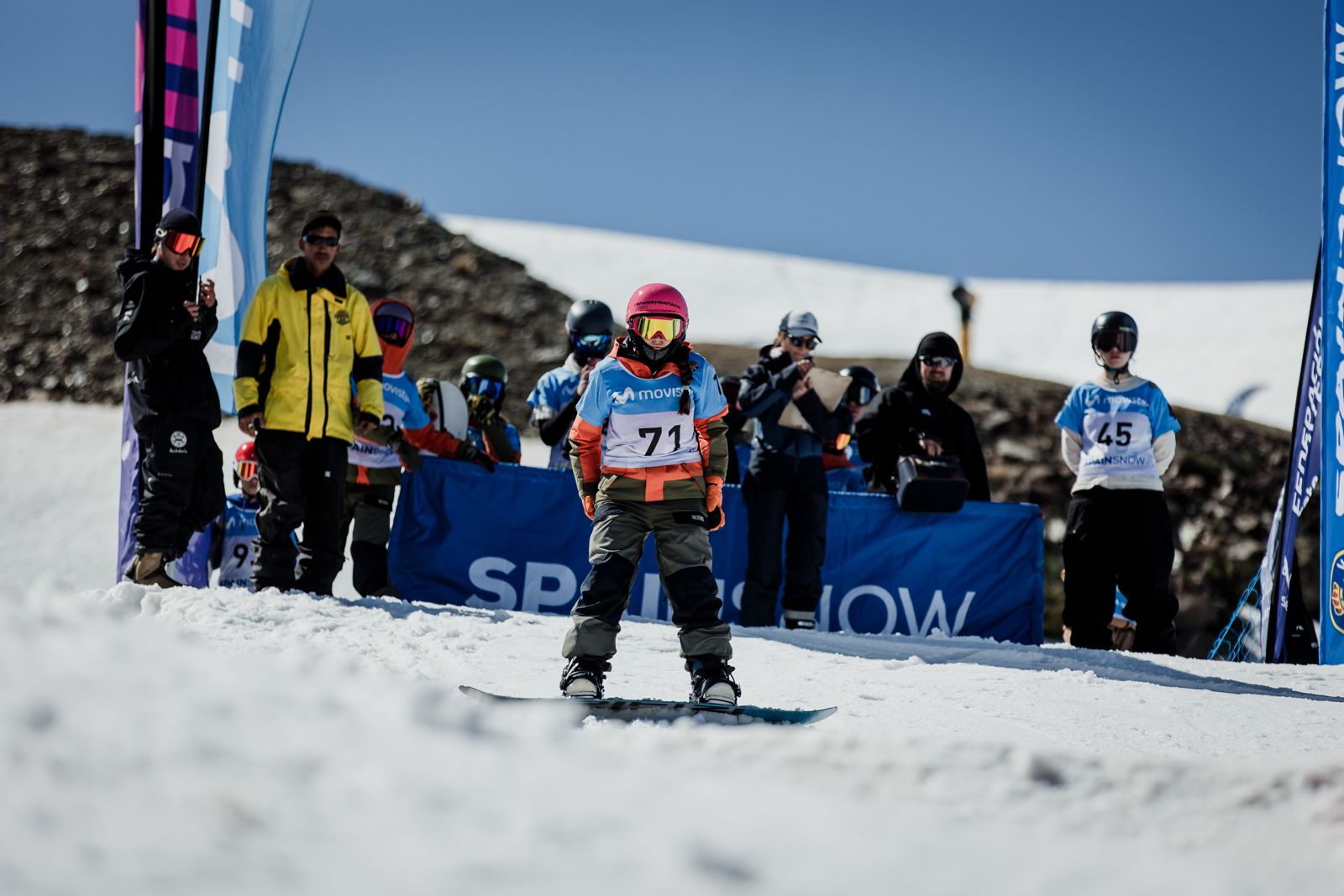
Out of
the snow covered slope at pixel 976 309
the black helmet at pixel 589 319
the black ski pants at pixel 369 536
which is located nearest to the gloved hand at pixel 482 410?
the black helmet at pixel 589 319

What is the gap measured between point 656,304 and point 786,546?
245 cm

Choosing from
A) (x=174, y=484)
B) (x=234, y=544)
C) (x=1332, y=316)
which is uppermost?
(x=1332, y=316)

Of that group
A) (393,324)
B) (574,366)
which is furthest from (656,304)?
(393,324)

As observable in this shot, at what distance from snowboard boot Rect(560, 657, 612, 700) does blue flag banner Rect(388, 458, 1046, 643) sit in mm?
2801

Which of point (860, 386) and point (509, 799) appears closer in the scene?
point (509, 799)

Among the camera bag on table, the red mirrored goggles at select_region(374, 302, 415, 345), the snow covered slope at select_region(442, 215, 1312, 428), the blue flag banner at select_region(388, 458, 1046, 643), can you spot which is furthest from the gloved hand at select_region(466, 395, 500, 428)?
the snow covered slope at select_region(442, 215, 1312, 428)

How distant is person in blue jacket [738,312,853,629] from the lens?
6.73 m

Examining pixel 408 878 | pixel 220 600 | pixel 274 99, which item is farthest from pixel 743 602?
pixel 408 878

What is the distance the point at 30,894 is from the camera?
1768 millimetres

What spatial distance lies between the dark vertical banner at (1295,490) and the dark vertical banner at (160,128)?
21.5ft

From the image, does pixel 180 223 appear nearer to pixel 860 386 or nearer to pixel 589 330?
pixel 589 330

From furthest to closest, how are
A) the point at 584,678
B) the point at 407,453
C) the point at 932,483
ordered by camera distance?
the point at 932,483
the point at 407,453
the point at 584,678

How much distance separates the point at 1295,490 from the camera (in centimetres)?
766

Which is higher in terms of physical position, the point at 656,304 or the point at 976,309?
the point at 976,309
